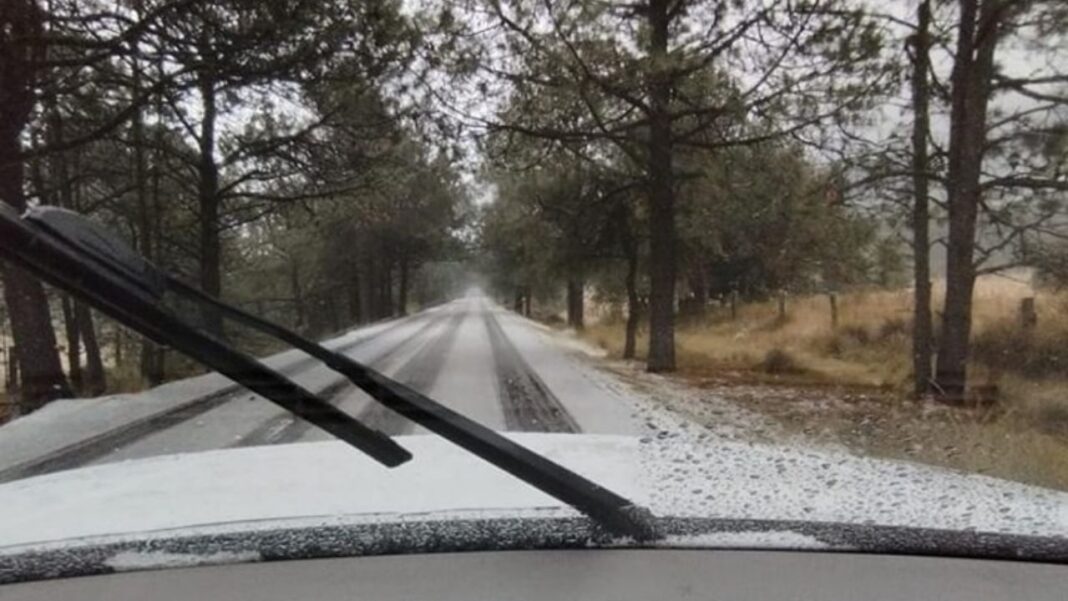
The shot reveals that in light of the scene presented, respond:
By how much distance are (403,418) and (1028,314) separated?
41.1ft

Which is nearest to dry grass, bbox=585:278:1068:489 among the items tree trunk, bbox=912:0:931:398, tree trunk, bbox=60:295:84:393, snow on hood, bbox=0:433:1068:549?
tree trunk, bbox=912:0:931:398

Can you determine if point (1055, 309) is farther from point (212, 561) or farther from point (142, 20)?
point (212, 561)

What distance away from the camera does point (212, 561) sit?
2189 millimetres

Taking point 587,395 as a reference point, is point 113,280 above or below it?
above

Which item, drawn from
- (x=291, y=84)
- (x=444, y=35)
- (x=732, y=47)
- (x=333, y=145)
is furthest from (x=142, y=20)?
(x=732, y=47)

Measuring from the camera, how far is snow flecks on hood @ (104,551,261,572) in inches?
85.6

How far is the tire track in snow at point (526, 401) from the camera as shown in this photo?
6.92 metres

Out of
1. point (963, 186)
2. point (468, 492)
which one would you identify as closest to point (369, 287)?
point (963, 186)

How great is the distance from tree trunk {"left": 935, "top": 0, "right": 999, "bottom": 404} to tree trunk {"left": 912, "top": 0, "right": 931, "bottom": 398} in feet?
1.02

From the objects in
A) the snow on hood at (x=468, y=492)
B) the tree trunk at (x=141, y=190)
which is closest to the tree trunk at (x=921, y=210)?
the tree trunk at (x=141, y=190)

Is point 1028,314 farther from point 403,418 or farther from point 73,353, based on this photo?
point 73,353

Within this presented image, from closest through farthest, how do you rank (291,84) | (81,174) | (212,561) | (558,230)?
(212,561), (291,84), (81,174), (558,230)

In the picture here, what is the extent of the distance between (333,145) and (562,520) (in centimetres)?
1070

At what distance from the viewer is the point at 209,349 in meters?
2.21
